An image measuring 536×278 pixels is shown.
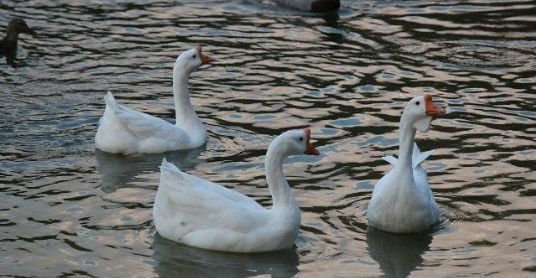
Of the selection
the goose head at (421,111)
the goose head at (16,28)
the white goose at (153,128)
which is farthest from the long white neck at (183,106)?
the goose head at (16,28)

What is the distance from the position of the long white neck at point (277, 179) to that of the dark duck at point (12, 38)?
773 centimetres

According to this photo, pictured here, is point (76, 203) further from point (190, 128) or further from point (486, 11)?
point (486, 11)

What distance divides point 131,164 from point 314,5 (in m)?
7.79

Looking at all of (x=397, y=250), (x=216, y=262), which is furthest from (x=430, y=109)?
(x=216, y=262)

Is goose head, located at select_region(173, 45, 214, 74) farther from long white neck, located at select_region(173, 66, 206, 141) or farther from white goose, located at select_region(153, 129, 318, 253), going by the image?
white goose, located at select_region(153, 129, 318, 253)

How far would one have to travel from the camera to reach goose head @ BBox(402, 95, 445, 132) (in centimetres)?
1044

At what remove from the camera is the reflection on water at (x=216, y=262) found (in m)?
9.72

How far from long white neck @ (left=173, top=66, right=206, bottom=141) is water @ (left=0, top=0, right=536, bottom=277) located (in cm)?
31

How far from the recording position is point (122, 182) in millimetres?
11984

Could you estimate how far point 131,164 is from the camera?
1271 cm

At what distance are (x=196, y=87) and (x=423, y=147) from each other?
3.69 metres

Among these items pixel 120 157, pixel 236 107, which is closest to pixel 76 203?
pixel 120 157

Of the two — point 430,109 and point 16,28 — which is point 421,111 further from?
point 16,28

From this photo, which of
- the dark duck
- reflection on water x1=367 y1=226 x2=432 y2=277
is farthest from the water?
the dark duck
